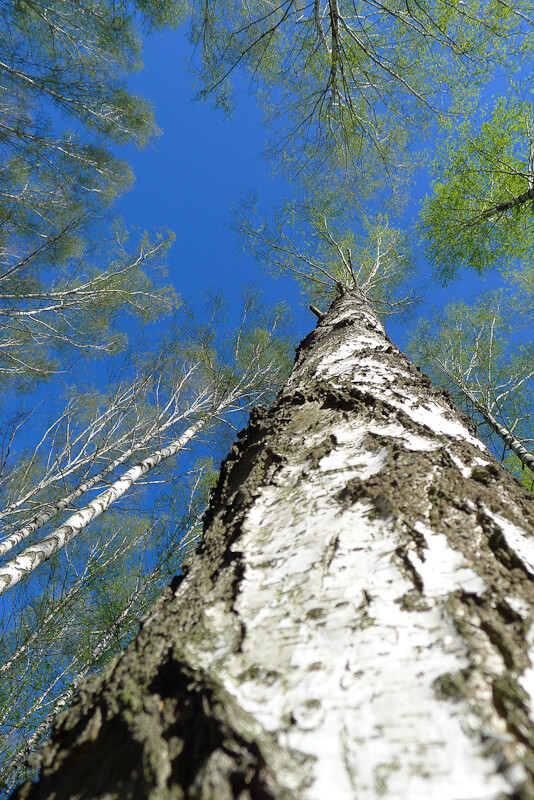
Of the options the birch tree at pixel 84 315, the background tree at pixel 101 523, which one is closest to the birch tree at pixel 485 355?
the background tree at pixel 101 523

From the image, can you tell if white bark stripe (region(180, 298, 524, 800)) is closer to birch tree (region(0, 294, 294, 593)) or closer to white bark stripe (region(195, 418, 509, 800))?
white bark stripe (region(195, 418, 509, 800))

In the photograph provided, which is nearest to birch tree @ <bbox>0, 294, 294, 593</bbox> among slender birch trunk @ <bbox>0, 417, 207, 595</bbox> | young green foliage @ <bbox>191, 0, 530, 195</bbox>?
slender birch trunk @ <bbox>0, 417, 207, 595</bbox>

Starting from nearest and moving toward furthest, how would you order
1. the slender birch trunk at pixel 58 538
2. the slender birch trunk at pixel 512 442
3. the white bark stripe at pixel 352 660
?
1. the white bark stripe at pixel 352 660
2. the slender birch trunk at pixel 58 538
3. the slender birch trunk at pixel 512 442

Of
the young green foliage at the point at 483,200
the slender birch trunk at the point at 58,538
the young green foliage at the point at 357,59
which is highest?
the young green foliage at the point at 483,200

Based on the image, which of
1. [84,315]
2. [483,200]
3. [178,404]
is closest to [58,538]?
[178,404]

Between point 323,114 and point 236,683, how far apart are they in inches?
291

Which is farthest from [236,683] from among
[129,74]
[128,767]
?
[129,74]

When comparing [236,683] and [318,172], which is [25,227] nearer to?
[318,172]

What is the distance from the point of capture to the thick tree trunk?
0.39 meters

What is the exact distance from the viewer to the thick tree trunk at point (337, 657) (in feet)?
1.28

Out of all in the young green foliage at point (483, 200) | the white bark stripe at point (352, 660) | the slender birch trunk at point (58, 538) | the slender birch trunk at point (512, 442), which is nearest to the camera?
the white bark stripe at point (352, 660)

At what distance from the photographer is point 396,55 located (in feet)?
18.5

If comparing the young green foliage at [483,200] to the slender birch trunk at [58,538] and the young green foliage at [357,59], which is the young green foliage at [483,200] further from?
the slender birch trunk at [58,538]

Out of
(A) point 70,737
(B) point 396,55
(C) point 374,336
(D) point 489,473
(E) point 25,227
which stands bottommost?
(A) point 70,737
